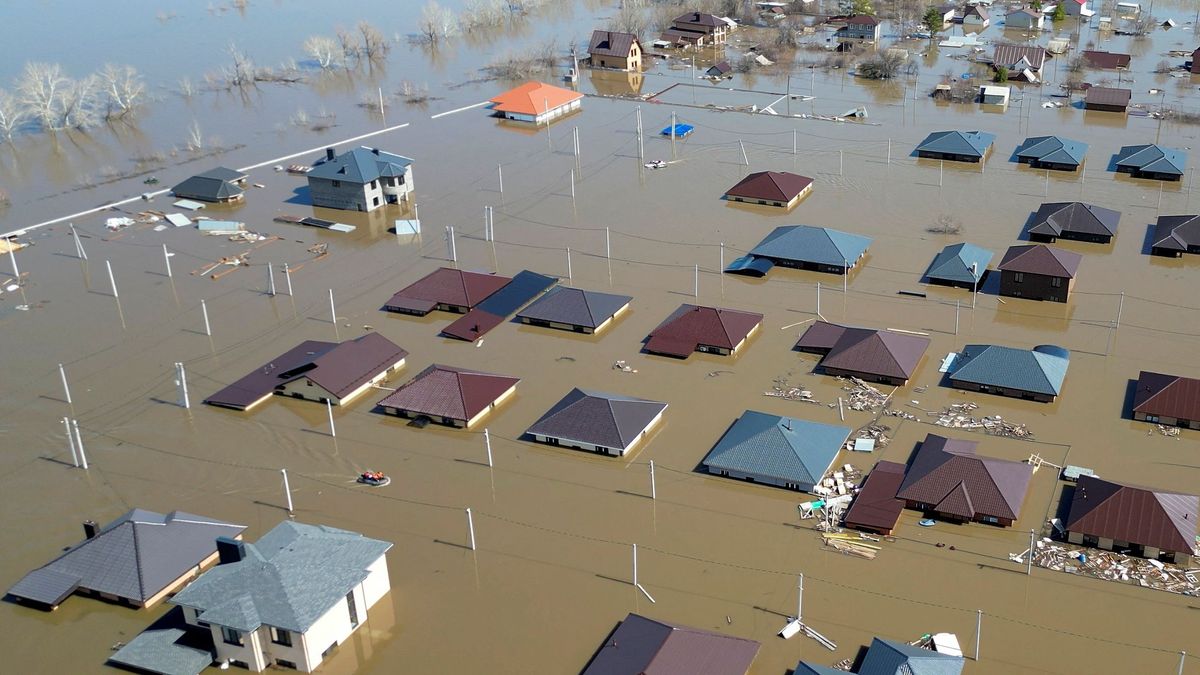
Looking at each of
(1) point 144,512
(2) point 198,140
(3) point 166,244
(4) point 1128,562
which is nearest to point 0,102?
(2) point 198,140

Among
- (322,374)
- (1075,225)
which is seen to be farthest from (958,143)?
(322,374)

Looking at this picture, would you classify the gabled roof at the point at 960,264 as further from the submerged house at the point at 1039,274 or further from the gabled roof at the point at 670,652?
the gabled roof at the point at 670,652

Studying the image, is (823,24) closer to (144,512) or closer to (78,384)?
(78,384)

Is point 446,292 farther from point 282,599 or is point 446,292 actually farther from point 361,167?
point 282,599

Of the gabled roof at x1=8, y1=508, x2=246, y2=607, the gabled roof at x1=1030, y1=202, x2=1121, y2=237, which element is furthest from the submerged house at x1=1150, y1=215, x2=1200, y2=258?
the gabled roof at x1=8, y1=508, x2=246, y2=607

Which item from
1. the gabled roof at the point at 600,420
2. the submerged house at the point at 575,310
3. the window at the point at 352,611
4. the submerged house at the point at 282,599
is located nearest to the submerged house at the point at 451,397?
the gabled roof at the point at 600,420

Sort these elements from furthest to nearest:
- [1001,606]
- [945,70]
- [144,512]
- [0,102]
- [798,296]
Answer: [945,70] → [0,102] → [798,296] → [144,512] → [1001,606]

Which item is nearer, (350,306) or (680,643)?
A: (680,643)
